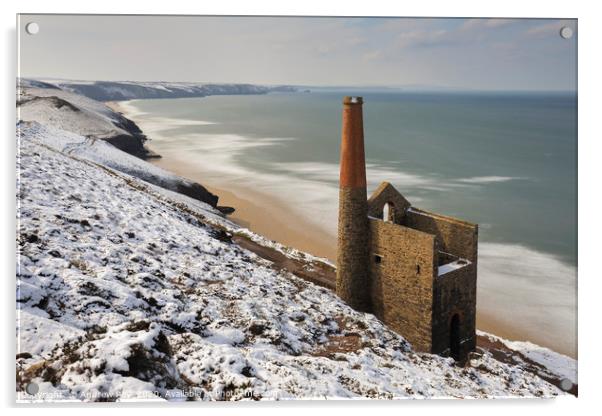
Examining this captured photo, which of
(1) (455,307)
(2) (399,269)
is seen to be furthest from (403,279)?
(1) (455,307)

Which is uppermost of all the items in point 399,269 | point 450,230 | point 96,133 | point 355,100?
point 96,133

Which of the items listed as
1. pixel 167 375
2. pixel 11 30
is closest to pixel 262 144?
pixel 11 30

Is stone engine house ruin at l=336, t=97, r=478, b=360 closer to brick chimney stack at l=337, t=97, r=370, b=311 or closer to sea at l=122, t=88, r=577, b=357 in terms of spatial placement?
brick chimney stack at l=337, t=97, r=370, b=311

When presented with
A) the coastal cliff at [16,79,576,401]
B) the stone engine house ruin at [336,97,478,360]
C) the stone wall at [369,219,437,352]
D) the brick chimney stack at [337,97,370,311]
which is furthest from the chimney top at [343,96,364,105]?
the coastal cliff at [16,79,576,401]

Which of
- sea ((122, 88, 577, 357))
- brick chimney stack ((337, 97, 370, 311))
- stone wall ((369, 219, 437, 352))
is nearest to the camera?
sea ((122, 88, 577, 357))

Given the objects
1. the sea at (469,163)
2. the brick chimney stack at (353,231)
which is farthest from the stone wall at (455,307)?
the sea at (469,163)

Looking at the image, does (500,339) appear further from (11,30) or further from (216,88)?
(11,30)

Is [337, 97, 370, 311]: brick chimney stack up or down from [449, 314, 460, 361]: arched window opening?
up

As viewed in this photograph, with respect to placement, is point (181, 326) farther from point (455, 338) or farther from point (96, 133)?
point (96, 133)
